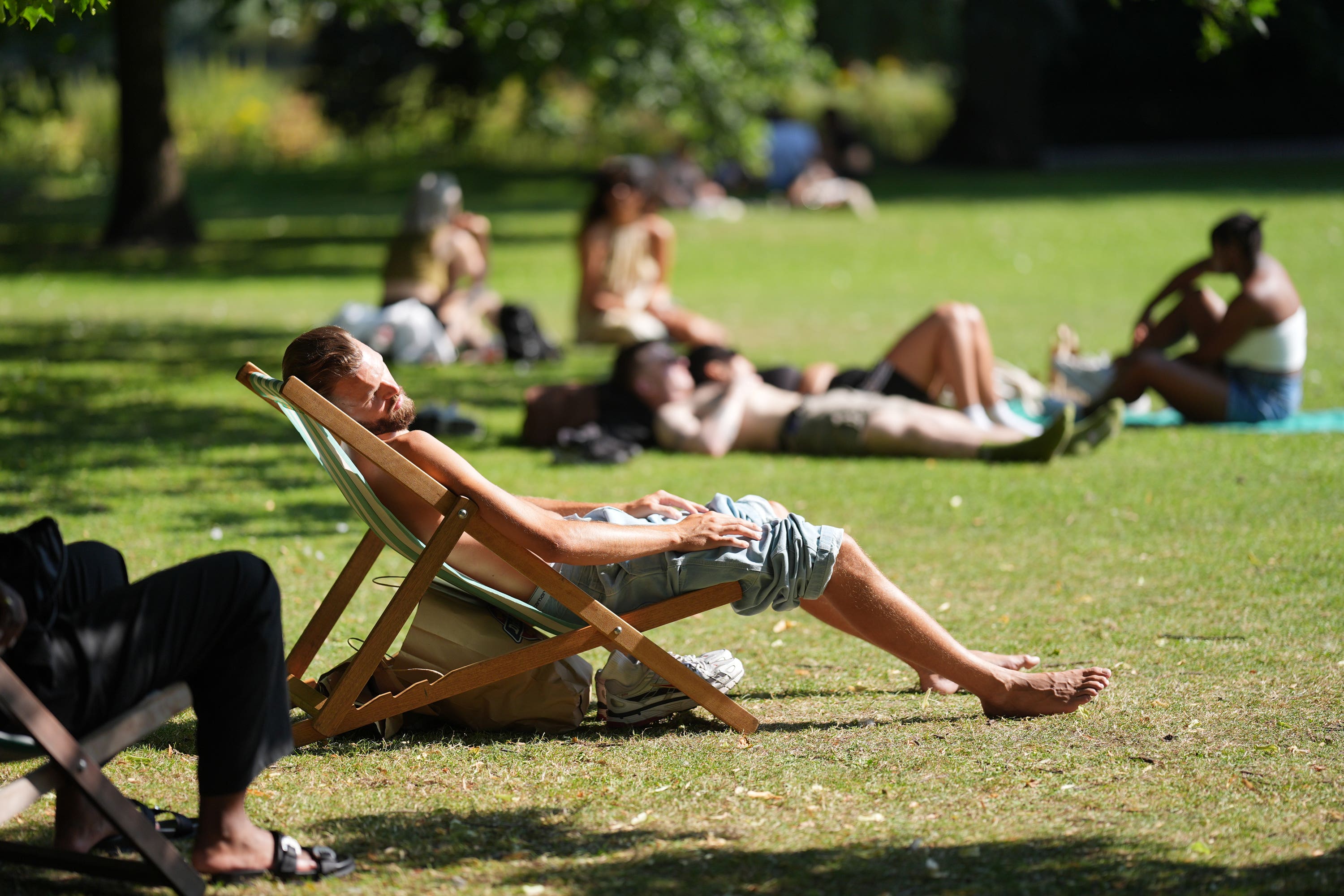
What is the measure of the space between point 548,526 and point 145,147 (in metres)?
16.1

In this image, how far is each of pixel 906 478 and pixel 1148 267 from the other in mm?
10133

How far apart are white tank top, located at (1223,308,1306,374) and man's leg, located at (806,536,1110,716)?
510 centimetres

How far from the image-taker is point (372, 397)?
3.92m

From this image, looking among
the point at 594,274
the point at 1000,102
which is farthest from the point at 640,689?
the point at 1000,102

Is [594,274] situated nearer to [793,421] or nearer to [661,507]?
[793,421]

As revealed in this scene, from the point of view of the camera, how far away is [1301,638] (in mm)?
4961

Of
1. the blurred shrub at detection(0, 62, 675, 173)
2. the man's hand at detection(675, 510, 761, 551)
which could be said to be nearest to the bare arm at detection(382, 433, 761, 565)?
the man's hand at detection(675, 510, 761, 551)

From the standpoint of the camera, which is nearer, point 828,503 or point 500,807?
point 500,807

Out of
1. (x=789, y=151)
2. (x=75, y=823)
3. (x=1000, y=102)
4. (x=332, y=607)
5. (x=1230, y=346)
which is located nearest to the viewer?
(x=75, y=823)

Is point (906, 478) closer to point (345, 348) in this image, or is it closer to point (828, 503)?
point (828, 503)

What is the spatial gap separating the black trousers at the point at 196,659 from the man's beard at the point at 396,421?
2.67 ft

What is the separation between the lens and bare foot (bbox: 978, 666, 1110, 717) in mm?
4191

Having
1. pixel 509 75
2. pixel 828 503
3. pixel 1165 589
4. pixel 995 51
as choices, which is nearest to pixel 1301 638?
pixel 1165 589

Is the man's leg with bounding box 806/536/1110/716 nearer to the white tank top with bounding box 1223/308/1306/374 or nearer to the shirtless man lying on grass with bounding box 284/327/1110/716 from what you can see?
the shirtless man lying on grass with bounding box 284/327/1110/716
